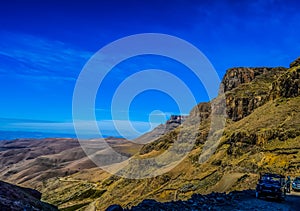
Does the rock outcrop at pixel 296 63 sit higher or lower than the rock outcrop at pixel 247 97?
higher

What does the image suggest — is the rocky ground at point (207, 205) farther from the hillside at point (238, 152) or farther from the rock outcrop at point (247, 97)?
the rock outcrop at point (247, 97)

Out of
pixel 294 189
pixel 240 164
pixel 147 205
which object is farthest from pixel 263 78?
pixel 147 205

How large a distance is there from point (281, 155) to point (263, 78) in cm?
11997

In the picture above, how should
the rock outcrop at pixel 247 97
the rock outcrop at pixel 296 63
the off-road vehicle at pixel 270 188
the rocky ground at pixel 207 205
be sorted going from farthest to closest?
the rock outcrop at pixel 247 97 < the rock outcrop at pixel 296 63 < the off-road vehicle at pixel 270 188 < the rocky ground at pixel 207 205

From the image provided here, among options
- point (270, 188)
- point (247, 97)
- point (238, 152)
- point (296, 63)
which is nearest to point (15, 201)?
point (270, 188)

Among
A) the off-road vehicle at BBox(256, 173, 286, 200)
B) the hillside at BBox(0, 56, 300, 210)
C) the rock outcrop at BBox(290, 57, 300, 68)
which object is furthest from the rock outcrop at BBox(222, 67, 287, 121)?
the off-road vehicle at BBox(256, 173, 286, 200)

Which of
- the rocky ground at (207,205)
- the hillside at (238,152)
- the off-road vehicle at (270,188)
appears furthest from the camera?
the hillside at (238,152)

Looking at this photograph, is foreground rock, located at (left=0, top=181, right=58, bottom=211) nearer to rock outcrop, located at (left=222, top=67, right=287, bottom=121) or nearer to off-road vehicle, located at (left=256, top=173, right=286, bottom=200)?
off-road vehicle, located at (left=256, top=173, right=286, bottom=200)

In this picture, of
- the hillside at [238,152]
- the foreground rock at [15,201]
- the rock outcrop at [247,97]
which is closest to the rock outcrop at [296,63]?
the hillside at [238,152]

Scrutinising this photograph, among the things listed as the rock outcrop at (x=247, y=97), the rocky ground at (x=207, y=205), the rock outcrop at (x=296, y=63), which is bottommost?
the rocky ground at (x=207, y=205)

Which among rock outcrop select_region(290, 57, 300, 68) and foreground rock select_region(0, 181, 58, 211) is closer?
foreground rock select_region(0, 181, 58, 211)

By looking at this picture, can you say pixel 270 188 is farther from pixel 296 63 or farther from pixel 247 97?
pixel 247 97

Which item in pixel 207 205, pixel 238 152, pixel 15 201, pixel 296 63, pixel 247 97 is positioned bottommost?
pixel 207 205

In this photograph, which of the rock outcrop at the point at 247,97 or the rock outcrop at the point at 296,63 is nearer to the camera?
the rock outcrop at the point at 296,63
